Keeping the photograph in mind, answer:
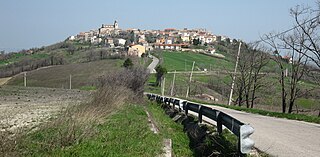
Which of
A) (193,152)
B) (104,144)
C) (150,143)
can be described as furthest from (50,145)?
(193,152)

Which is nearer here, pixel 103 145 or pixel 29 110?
pixel 103 145

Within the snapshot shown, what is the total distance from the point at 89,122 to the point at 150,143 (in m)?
1.79

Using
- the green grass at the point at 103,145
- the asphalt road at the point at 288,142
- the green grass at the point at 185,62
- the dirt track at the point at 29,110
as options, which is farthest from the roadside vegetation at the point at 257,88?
the dirt track at the point at 29,110

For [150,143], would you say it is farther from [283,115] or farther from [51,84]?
[51,84]

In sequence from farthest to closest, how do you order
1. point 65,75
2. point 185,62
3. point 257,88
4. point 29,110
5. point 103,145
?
point 185,62
point 65,75
point 257,88
point 29,110
point 103,145

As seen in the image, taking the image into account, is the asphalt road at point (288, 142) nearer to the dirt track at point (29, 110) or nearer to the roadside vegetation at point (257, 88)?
the roadside vegetation at point (257, 88)

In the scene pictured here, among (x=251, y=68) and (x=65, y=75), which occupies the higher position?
(x=251, y=68)

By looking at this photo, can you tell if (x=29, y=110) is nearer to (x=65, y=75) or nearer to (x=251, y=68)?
(x=251, y=68)

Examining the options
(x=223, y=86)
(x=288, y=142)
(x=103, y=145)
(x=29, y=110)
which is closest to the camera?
(x=103, y=145)

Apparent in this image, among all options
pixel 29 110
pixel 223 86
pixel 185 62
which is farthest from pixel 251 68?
pixel 185 62

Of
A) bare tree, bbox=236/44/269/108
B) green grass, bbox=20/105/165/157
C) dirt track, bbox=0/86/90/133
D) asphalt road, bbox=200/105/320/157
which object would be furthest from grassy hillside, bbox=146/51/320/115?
green grass, bbox=20/105/165/157

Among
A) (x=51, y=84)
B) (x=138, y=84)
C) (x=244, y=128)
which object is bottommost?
(x=51, y=84)

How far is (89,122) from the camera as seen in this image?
33.4ft

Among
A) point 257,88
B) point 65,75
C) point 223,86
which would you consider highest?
point 257,88
